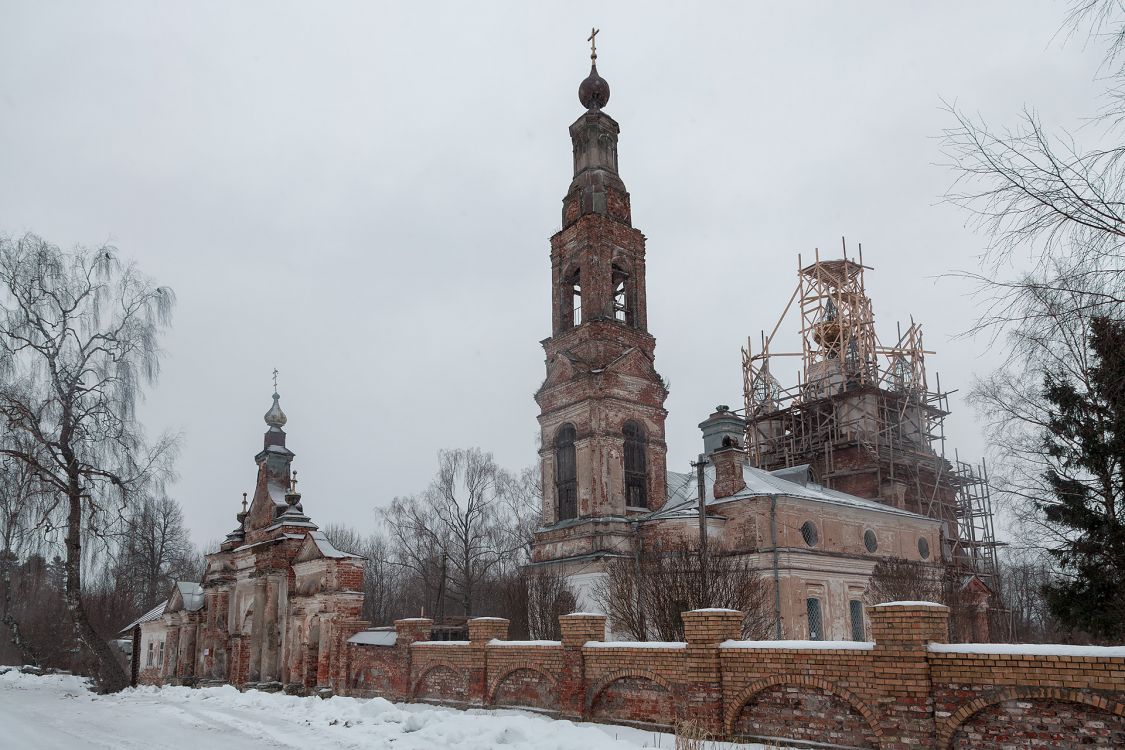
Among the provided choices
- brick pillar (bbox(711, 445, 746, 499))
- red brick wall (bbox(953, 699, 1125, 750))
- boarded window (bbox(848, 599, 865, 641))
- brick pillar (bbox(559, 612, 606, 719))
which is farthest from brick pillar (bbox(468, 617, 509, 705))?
boarded window (bbox(848, 599, 865, 641))

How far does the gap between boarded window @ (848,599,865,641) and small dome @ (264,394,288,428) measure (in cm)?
1979

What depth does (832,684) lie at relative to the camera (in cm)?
998

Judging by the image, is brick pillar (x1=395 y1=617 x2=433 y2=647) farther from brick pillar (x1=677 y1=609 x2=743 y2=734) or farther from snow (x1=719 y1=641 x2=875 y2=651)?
snow (x1=719 y1=641 x2=875 y2=651)

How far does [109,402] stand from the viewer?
2139cm

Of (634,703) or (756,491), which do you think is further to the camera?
(756,491)

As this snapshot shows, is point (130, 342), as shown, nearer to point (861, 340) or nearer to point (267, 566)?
point (267, 566)

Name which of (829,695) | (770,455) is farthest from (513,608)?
(770,455)

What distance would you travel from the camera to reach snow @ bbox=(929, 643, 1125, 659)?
7.77 meters

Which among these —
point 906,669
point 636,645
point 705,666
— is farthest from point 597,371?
point 906,669

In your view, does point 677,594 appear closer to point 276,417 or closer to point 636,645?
point 636,645

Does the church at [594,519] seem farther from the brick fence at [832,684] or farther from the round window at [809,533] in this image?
the brick fence at [832,684]

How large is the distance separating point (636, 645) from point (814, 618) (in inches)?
595

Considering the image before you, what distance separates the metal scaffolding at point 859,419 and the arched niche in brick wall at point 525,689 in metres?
23.0

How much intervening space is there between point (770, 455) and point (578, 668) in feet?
93.3
